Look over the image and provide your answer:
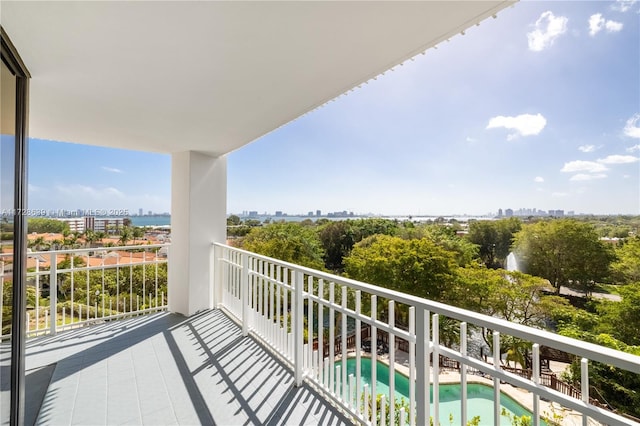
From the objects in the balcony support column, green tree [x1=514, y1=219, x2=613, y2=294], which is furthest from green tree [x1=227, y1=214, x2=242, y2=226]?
green tree [x1=514, y1=219, x2=613, y2=294]

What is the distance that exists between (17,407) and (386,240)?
875 inches

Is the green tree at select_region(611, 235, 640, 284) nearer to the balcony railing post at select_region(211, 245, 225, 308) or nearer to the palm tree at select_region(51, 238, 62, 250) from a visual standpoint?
the balcony railing post at select_region(211, 245, 225, 308)

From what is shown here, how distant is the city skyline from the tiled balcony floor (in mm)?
17064

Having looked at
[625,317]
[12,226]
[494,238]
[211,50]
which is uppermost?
[211,50]

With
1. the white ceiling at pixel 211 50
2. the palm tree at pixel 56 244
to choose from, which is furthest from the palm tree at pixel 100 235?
the white ceiling at pixel 211 50

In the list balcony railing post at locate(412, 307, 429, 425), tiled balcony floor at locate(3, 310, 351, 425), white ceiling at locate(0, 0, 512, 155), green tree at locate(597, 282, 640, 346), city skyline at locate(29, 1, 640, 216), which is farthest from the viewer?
city skyline at locate(29, 1, 640, 216)

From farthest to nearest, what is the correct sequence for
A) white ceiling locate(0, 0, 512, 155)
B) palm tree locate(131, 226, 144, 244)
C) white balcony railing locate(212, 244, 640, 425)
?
palm tree locate(131, 226, 144, 244)
white ceiling locate(0, 0, 512, 155)
white balcony railing locate(212, 244, 640, 425)

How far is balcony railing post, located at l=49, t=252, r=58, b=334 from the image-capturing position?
3.62 m

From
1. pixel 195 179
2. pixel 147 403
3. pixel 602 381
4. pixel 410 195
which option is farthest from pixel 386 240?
pixel 147 403

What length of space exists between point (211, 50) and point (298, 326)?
2177 millimetres

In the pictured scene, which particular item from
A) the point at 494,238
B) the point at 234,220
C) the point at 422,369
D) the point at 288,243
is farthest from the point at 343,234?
the point at 422,369

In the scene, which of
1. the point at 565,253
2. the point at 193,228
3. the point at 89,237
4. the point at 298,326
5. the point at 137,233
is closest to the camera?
the point at 298,326

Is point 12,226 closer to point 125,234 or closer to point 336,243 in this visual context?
point 125,234

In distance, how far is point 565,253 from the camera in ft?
69.2
